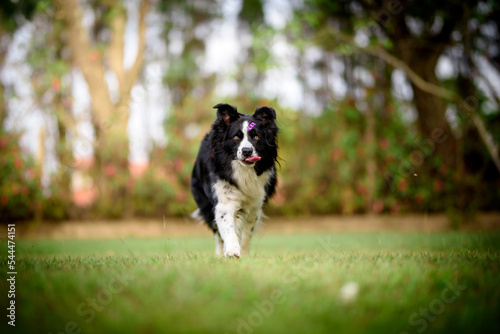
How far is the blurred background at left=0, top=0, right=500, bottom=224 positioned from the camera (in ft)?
36.4

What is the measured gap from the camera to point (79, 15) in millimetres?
14031

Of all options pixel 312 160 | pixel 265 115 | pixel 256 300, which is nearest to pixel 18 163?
pixel 312 160

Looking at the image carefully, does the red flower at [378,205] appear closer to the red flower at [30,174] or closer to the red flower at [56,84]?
the red flower at [30,174]

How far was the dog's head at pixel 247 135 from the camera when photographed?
15.6 feet

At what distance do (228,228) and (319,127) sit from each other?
27.3 ft

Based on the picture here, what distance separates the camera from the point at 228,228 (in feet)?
15.0

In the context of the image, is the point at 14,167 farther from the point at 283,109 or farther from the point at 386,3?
the point at 386,3

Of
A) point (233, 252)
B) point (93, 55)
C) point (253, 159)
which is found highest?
point (93, 55)

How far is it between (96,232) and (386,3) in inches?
406

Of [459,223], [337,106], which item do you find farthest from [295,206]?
[459,223]

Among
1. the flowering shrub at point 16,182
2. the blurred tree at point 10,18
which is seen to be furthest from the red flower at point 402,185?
the blurred tree at point 10,18

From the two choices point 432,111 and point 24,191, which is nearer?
point 24,191

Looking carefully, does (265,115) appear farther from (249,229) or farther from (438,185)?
(438,185)

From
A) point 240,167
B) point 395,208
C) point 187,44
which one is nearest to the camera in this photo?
point 240,167
